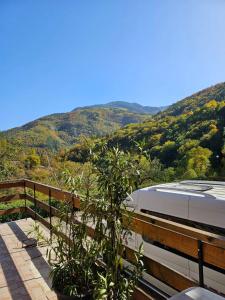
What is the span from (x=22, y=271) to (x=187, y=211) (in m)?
2.33

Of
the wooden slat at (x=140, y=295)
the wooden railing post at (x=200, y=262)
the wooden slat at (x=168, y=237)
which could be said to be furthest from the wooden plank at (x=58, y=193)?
the wooden railing post at (x=200, y=262)

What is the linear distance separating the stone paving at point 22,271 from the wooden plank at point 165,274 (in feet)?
3.93

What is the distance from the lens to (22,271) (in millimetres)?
4305

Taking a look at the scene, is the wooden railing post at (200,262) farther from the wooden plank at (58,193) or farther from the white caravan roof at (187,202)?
the wooden plank at (58,193)

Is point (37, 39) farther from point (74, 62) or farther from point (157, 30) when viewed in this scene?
point (74, 62)

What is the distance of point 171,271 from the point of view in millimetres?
2475

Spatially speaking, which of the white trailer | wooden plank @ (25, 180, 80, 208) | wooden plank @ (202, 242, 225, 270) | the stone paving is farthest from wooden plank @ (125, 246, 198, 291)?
the stone paving

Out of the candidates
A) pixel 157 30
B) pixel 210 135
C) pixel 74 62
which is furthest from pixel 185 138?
pixel 157 30

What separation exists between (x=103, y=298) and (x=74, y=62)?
2078 centimetres

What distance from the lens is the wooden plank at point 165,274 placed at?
2.34 m

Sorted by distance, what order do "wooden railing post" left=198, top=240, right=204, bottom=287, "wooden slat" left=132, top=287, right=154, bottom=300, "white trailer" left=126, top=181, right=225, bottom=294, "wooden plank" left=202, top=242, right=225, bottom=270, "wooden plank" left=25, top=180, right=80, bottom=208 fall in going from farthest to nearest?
1. "wooden plank" left=25, top=180, right=80, bottom=208
2. "white trailer" left=126, top=181, right=225, bottom=294
3. "wooden slat" left=132, top=287, right=154, bottom=300
4. "wooden railing post" left=198, top=240, right=204, bottom=287
5. "wooden plank" left=202, top=242, right=225, bottom=270

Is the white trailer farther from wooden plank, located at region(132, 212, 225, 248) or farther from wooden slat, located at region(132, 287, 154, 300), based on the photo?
wooden slat, located at region(132, 287, 154, 300)

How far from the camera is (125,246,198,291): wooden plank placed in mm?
2344

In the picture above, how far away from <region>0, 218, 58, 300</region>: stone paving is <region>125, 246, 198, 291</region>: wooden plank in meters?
1.20
